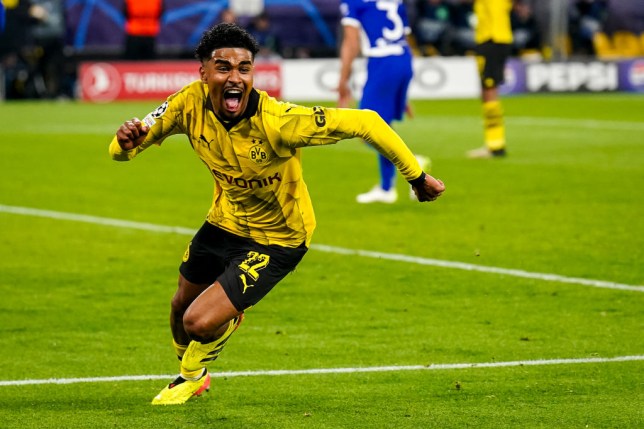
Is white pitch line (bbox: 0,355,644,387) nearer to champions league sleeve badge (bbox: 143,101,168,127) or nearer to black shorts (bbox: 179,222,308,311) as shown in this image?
black shorts (bbox: 179,222,308,311)

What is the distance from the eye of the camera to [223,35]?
6.69 meters

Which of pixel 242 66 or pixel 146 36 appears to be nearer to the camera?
pixel 242 66

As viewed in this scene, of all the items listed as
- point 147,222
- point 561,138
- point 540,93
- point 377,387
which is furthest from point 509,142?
point 377,387

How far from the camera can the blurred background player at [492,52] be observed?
60.0 feet

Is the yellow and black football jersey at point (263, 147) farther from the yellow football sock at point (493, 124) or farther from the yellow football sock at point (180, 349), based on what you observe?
the yellow football sock at point (493, 124)

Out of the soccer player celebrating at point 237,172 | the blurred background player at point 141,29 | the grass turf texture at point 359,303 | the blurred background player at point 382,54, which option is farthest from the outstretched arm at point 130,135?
the blurred background player at point 141,29

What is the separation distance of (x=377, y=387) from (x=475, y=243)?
16.4ft

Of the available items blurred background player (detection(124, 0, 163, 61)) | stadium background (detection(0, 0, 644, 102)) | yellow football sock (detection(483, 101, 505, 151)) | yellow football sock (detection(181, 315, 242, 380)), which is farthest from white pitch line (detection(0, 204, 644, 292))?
blurred background player (detection(124, 0, 163, 61))

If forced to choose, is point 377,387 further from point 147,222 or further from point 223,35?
point 147,222

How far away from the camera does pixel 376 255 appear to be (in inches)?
462

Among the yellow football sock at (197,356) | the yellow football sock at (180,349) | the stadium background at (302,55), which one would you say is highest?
the yellow football sock at (197,356)

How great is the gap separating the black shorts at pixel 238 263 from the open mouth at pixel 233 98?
2.62 ft

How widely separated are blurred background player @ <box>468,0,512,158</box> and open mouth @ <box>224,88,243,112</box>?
1181 cm

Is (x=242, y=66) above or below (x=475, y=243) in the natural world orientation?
above
